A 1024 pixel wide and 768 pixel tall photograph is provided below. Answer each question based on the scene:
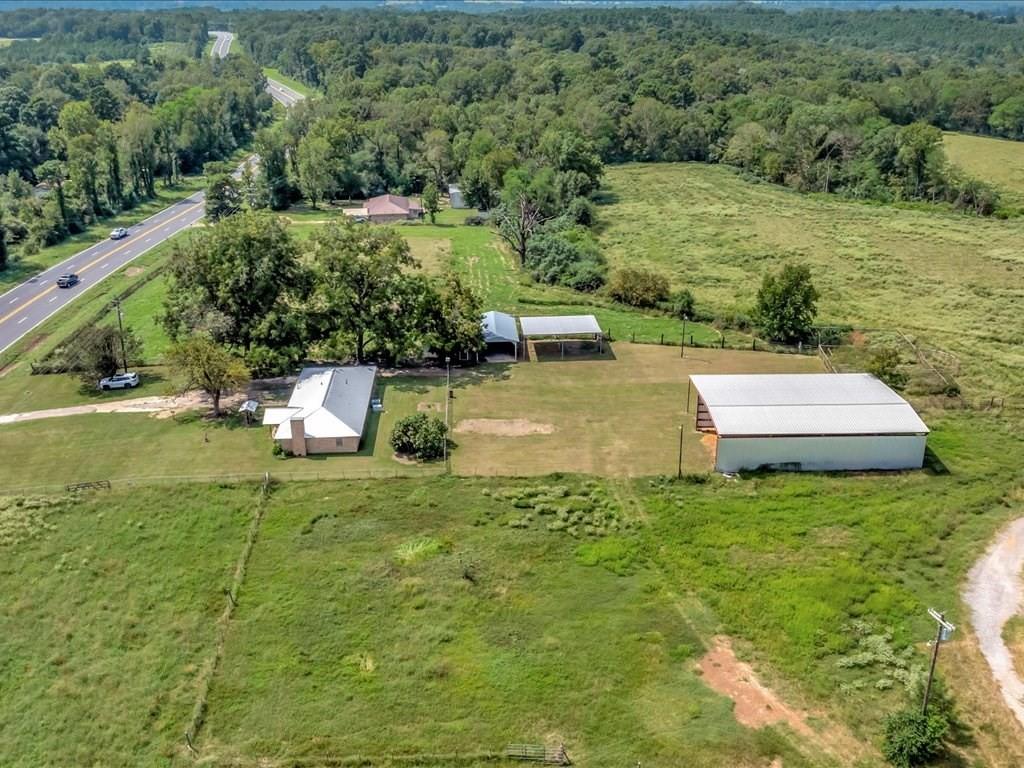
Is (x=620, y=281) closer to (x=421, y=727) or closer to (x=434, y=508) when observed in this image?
(x=434, y=508)

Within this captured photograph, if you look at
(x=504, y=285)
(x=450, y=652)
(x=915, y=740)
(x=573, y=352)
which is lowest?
(x=450, y=652)

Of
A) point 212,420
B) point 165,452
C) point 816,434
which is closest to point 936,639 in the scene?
point 816,434

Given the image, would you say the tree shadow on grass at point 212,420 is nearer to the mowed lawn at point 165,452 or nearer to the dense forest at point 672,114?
the mowed lawn at point 165,452

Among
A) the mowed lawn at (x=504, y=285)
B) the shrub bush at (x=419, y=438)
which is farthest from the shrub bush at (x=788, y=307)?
the shrub bush at (x=419, y=438)

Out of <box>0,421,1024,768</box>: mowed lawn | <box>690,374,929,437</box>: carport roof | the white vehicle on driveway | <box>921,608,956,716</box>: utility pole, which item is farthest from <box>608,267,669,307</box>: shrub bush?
Answer: <box>921,608,956,716</box>: utility pole

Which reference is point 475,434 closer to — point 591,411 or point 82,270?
point 591,411

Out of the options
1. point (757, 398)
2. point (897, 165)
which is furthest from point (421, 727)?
point (897, 165)
